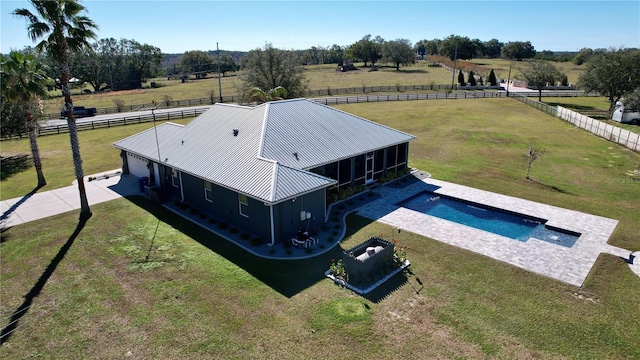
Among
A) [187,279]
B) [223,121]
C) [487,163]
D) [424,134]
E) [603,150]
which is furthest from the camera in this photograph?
[424,134]

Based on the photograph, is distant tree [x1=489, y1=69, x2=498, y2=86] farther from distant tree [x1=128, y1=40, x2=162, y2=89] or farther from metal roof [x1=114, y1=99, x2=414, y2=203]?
distant tree [x1=128, y1=40, x2=162, y2=89]

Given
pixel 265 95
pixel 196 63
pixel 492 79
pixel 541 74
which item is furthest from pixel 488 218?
pixel 196 63

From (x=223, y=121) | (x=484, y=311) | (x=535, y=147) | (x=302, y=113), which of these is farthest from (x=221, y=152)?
(x=535, y=147)

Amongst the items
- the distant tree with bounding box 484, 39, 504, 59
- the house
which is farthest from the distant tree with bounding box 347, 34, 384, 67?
the house

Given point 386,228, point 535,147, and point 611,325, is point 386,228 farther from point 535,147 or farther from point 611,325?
point 535,147

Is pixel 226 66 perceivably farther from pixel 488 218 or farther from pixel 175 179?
pixel 488 218

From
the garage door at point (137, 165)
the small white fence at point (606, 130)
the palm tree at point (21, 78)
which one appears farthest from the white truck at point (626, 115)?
the palm tree at point (21, 78)

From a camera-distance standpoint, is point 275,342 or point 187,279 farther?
point 187,279
